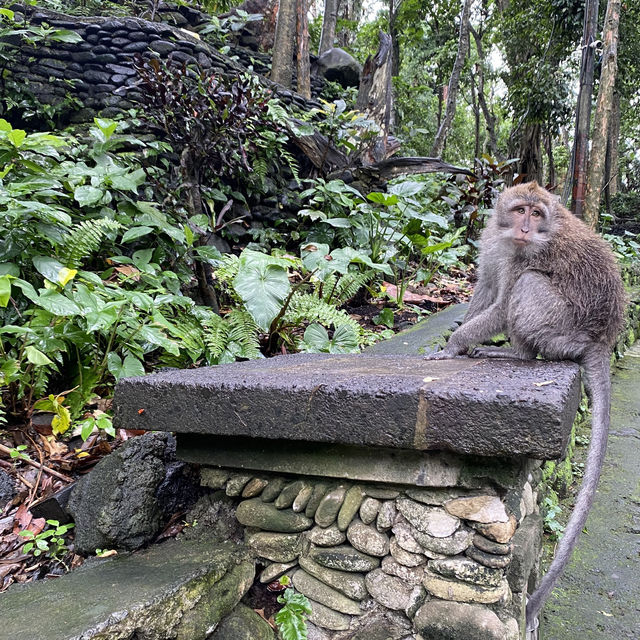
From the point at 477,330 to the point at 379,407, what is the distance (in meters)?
1.10

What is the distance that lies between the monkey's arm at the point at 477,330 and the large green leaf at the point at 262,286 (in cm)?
122

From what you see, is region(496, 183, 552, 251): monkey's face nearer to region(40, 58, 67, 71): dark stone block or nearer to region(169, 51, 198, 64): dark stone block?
region(169, 51, 198, 64): dark stone block

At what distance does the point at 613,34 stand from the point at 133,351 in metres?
7.66

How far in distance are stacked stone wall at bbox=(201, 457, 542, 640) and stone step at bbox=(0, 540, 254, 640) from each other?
0.17m

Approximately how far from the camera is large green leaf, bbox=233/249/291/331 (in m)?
3.35

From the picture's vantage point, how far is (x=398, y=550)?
165 cm

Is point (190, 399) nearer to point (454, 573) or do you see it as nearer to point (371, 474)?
point (371, 474)

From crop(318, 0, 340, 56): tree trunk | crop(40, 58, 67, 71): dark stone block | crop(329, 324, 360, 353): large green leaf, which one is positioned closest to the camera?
crop(329, 324, 360, 353): large green leaf

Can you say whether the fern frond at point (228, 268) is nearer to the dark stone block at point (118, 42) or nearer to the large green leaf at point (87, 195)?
the large green leaf at point (87, 195)

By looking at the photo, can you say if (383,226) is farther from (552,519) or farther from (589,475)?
(589,475)

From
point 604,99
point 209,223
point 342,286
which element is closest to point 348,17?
point 604,99

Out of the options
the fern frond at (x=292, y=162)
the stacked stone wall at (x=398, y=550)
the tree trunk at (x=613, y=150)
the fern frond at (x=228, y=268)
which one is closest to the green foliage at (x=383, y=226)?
the fern frond at (x=292, y=162)

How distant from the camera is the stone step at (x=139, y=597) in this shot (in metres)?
1.36

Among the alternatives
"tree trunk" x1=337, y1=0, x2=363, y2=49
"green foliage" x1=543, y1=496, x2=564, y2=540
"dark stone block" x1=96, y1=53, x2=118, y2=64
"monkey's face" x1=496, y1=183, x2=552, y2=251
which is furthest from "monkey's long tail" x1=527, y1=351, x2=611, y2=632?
"tree trunk" x1=337, y1=0, x2=363, y2=49
